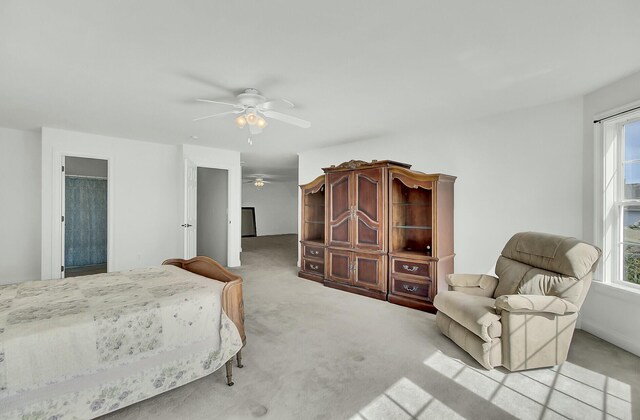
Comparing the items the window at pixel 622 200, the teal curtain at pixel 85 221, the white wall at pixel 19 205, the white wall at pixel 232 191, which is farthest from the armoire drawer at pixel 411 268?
the teal curtain at pixel 85 221

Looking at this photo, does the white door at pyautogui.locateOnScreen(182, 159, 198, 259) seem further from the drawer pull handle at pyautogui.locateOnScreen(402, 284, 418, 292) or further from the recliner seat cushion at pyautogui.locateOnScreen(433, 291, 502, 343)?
the recliner seat cushion at pyautogui.locateOnScreen(433, 291, 502, 343)

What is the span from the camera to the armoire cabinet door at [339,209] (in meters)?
4.44

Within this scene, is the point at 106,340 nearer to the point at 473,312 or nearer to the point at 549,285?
the point at 473,312

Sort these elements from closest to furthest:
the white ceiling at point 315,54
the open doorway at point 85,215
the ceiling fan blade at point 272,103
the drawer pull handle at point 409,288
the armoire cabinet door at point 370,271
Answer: the white ceiling at point 315,54 → the ceiling fan blade at point 272,103 → the drawer pull handle at point 409,288 → the armoire cabinet door at point 370,271 → the open doorway at point 85,215

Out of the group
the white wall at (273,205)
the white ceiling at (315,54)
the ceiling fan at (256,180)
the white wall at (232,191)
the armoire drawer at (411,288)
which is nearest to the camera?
the white ceiling at (315,54)

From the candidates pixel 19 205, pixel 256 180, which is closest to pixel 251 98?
pixel 19 205

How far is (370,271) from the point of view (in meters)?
4.17

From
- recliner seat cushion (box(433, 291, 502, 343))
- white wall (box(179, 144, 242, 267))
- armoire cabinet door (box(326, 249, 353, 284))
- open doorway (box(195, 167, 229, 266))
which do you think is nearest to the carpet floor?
recliner seat cushion (box(433, 291, 502, 343))

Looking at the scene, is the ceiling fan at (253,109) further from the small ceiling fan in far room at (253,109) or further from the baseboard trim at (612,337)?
the baseboard trim at (612,337)

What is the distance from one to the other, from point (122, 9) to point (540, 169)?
4.02 m

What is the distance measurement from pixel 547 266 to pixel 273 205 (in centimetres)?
1073

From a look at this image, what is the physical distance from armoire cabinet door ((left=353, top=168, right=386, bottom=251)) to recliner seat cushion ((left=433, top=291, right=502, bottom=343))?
140 centimetres

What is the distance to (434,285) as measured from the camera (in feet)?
11.8

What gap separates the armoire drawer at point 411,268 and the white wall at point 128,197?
391 cm
